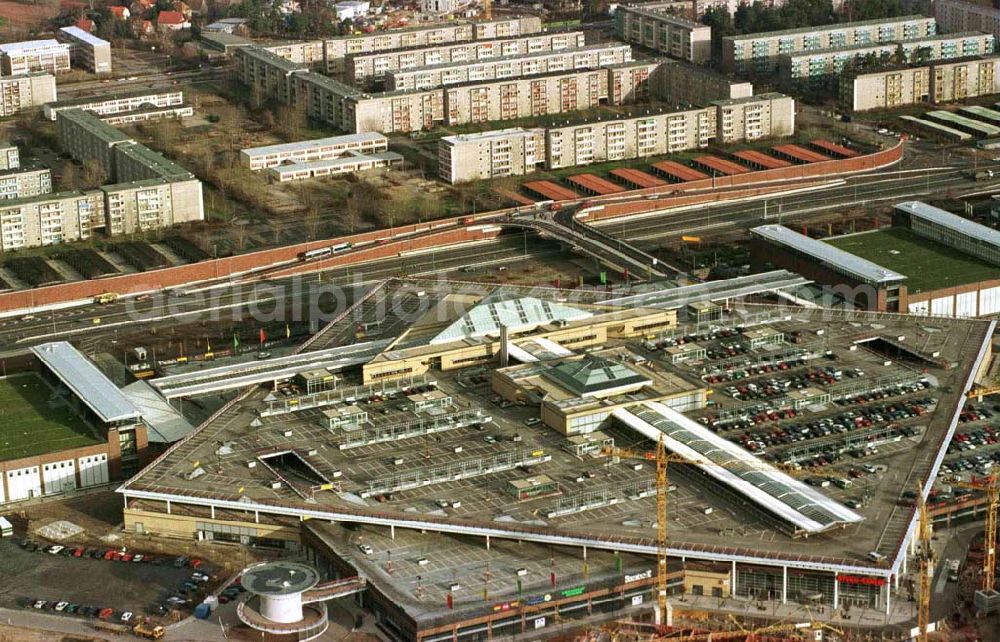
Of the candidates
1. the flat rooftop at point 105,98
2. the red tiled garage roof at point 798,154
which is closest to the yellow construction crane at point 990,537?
the red tiled garage roof at point 798,154

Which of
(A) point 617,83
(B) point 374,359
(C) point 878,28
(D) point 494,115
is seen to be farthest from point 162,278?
(C) point 878,28

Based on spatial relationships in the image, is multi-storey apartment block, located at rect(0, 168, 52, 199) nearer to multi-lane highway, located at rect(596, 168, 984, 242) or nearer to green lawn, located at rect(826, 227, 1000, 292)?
multi-lane highway, located at rect(596, 168, 984, 242)

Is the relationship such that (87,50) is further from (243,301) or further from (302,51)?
(243,301)

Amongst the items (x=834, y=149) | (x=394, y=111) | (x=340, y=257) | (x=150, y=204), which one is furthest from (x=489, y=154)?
Result: (x=834, y=149)

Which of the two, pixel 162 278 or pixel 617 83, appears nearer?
pixel 162 278

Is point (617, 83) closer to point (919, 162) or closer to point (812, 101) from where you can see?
point (812, 101)
